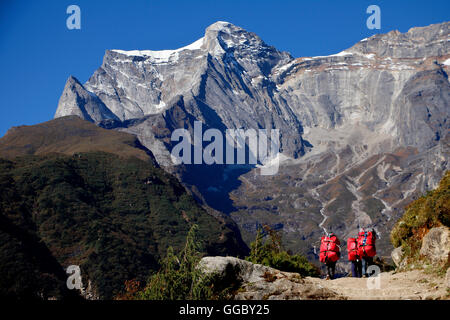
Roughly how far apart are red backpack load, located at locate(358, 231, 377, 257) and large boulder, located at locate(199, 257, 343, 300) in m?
6.18

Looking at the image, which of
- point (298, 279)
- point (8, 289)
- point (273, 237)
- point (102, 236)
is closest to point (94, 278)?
point (102, 236)

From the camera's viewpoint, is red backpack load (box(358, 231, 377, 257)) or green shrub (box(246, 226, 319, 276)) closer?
red backpack load (box(358, 231, 377, 257))

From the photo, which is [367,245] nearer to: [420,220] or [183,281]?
[420,220]

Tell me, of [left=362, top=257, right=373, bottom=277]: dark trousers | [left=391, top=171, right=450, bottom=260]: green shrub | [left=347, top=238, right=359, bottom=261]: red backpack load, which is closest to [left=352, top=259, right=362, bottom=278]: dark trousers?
[left=347, top=238, right=359, bottom=261]: red backpack load

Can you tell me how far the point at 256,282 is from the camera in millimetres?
15500

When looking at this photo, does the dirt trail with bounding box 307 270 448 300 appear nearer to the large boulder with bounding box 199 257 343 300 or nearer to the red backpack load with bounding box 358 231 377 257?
the large boulder with bounding box 199 257 343 300

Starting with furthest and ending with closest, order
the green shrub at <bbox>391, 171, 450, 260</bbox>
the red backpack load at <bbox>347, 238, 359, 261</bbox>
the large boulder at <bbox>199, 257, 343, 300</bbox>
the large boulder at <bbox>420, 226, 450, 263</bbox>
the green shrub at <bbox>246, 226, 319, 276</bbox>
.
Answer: the green shrub at <bbox>246, 226, 319, 276</bbox> < the red backpack load at <bbox>347, 238, 359, 261</bbox> < the green shrub at <bbox>391, 171, 450, 260</bbox> < the large boulder at <bbox>420, 226, 450, 263</bbox> < the large boulder at <bbox>199, 257, 343, 300</bbox>

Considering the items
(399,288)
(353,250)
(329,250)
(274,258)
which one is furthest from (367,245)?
(399,288)

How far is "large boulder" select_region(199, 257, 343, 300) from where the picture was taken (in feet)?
48.6

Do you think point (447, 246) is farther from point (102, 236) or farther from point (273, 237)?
point (102, 236)

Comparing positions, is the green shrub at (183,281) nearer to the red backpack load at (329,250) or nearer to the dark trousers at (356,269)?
the red backpack load at (329,250)

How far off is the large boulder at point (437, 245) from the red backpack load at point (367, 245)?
2708 mm
